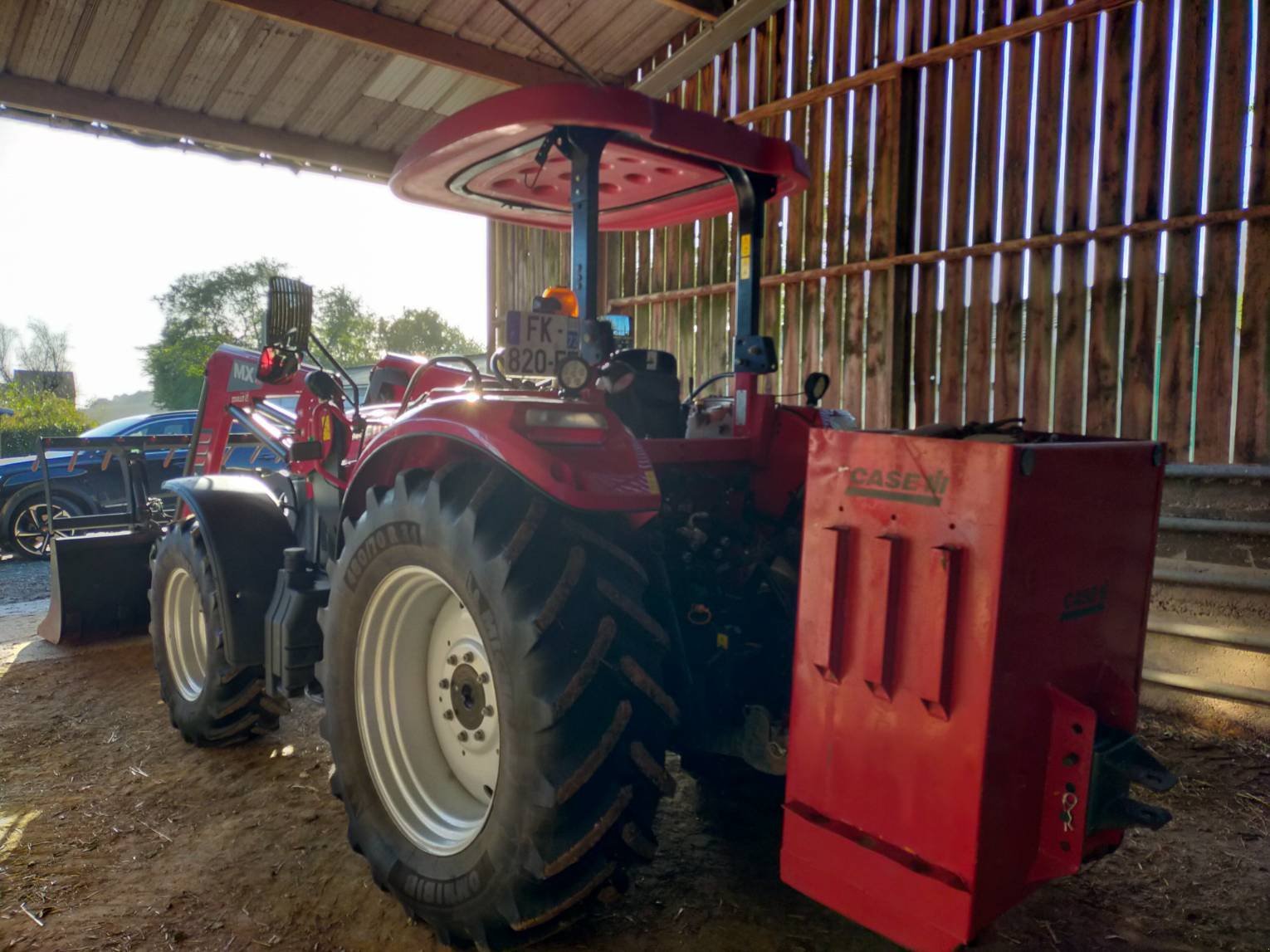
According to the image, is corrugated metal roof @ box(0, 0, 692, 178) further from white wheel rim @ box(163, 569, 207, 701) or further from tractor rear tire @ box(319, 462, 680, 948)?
tractor rear tire @ box(319, 462, 680, 948)

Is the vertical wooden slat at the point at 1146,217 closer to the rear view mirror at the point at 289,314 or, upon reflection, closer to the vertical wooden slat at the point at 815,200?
the vertical wooden slat at the point at 815,200

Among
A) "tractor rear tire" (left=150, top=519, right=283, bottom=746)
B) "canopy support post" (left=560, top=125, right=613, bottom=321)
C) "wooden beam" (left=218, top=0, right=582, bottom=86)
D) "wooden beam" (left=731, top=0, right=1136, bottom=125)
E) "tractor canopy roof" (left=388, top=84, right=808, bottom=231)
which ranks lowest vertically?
"tractor rear tire" (left=150, top=519, right=283, bottom=746)

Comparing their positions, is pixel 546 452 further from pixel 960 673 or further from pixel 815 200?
pixel 815 200

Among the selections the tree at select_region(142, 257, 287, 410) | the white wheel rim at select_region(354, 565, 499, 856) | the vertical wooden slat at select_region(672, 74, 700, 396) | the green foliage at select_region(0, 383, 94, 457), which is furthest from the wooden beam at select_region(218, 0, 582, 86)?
the tree at select_region(142, 257, 287, 410)

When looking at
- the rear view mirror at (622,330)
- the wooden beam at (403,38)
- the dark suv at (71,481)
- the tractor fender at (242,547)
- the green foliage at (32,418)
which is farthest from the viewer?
the green foliage at (32,418)

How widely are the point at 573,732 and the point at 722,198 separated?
2016 mm

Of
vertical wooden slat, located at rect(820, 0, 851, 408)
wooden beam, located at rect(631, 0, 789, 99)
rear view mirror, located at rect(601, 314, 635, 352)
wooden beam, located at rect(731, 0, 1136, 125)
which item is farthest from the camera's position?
wooden beam, located at rect(631, 0, 789, 99)

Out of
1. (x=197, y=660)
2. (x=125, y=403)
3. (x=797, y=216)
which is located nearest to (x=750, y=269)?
(x=197, y=660)

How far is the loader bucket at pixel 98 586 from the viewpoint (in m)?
5.10

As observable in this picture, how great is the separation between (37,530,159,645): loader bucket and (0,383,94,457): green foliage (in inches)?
517

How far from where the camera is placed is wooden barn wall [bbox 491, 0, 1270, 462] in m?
4.89

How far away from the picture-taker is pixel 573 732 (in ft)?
6.38

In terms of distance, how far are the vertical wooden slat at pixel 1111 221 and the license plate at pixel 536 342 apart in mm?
4203

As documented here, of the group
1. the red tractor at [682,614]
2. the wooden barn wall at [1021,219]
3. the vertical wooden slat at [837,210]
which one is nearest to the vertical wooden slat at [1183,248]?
the wooden barn wall at [1021,219]
